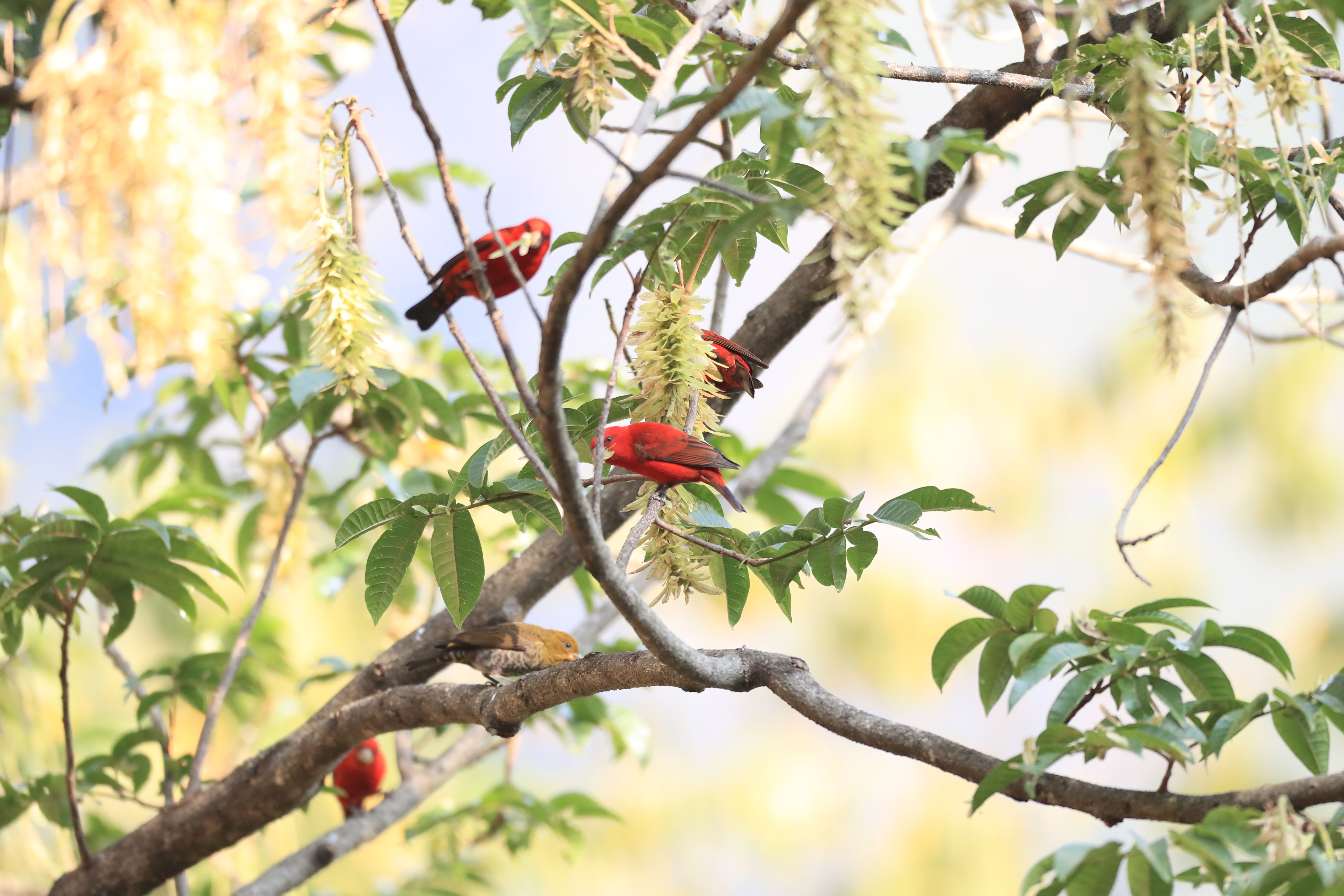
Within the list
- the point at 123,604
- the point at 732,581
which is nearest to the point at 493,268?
the point at 732,581

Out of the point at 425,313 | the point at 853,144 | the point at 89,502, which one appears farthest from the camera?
the point at 425,313

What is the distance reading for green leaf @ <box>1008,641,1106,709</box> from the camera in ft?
2.26

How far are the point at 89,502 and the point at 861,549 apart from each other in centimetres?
102

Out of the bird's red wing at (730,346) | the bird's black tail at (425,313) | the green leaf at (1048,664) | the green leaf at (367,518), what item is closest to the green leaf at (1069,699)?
the green leaf at (1048,664)

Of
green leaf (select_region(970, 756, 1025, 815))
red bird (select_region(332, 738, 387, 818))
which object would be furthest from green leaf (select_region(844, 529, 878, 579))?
red bird (select_region(332, 738, 387, 818))

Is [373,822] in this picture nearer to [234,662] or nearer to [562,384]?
[234,662]

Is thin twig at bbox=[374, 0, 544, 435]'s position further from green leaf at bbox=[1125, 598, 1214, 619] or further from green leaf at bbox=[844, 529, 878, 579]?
green leaf at bbox=[1125, 598, 1214, 619]

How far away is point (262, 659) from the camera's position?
2.05 meters

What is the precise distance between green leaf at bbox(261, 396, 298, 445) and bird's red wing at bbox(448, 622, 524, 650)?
1.49 ft

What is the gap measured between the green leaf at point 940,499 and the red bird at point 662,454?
0.56 ft

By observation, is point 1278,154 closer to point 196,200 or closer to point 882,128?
point 882,128

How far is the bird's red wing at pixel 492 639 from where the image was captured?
1319 millimetres

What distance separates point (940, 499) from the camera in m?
0.86

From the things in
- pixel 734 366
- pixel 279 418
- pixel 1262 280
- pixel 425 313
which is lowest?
pixel 1262 280
